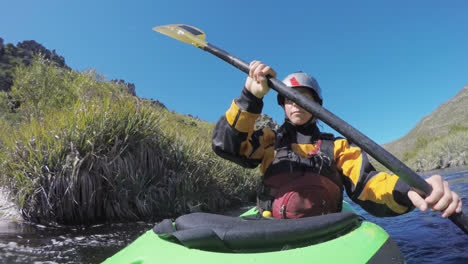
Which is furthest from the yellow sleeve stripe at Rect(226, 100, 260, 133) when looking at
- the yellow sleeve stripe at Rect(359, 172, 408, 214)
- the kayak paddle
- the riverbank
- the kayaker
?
the riverbank

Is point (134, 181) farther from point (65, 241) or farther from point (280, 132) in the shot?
point (280, 132)

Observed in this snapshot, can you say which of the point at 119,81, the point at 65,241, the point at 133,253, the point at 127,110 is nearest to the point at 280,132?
the point at 133,253

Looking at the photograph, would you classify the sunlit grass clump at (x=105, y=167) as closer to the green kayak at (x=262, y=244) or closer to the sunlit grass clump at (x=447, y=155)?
the green kayak at (x=262, y=244)

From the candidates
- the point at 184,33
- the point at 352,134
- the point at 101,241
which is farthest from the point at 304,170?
the point at 101,241

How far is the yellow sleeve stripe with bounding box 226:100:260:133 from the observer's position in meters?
1.97

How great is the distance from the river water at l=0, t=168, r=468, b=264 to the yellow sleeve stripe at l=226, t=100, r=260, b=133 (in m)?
2.26

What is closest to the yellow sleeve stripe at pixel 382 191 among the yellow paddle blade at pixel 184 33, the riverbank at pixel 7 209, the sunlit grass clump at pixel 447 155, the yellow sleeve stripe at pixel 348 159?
A: the yellow sleeve stripe at pixel 348 159

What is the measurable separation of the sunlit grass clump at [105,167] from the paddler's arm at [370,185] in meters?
3.71

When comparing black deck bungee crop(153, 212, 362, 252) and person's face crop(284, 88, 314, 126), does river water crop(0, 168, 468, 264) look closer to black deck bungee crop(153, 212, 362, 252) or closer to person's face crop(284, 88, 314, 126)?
black deck bungee crop(153, 212, 362, 252)

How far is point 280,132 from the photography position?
2539 millimetres

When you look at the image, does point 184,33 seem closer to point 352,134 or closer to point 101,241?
point 352,134

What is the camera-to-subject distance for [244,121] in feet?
6.48

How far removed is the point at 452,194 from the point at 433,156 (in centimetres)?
2921

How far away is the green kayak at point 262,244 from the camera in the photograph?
134 centimetres
